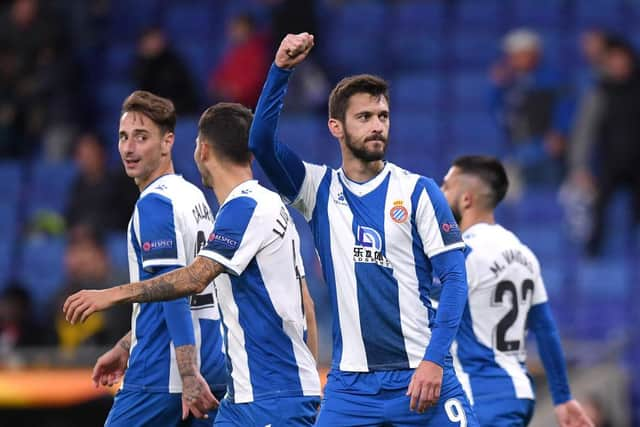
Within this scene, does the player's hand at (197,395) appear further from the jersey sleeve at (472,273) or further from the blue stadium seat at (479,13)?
the blue stadium seat at (479,13)

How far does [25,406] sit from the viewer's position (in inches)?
513

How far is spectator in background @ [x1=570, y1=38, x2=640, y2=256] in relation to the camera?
46.7ft

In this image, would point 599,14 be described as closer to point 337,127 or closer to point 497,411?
point 497,411

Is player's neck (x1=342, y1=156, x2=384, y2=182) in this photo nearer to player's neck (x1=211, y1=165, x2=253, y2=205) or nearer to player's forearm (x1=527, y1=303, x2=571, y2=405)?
player's neck (x1=211, y1=165, x2=253, y2=205)

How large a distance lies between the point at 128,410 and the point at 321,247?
4.38 ft

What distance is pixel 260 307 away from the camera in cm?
654

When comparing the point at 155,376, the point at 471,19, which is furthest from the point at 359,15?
the point at 155,376

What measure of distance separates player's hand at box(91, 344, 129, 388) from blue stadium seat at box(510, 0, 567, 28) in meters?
10.6

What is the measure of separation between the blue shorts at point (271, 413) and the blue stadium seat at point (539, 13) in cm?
1115

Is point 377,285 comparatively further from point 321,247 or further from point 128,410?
point 128,410

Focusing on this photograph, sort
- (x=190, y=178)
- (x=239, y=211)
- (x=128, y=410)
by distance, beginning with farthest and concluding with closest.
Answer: (x=190, y=178) < (x=128, y=410) < (x=239, y=211)

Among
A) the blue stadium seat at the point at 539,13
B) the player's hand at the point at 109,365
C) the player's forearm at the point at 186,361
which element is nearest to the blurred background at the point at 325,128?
the blue stadium seat at the point at 539,13

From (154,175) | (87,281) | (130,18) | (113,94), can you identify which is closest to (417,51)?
(113,94)

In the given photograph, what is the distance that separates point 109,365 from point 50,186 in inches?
382
